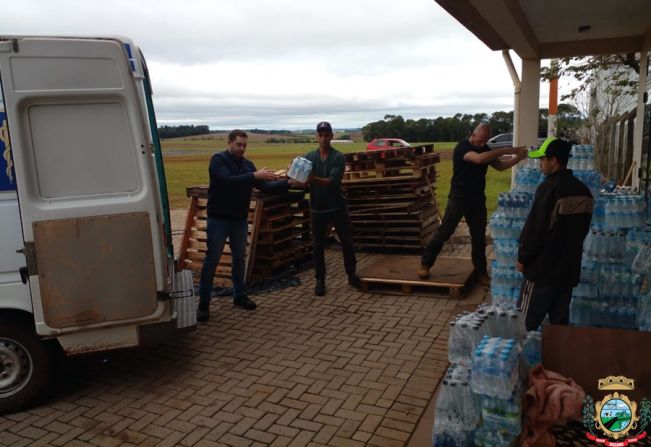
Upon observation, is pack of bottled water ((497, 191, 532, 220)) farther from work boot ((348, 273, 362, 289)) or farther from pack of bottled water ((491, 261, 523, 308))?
work boot ((348, 273, 362, 289))

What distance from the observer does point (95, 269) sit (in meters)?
4.17

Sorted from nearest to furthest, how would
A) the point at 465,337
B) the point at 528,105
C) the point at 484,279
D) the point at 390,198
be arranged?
the point at 465,337 → the point at 484,279 → the point at 390,198 → the point at 528,105

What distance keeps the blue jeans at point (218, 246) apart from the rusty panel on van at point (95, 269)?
183cm

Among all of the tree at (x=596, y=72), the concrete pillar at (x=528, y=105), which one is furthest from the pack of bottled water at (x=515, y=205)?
the tree at (x=596, y=72)

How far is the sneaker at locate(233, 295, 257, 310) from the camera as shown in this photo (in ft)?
21.7

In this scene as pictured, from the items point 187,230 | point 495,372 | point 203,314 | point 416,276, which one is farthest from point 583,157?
point 187,230

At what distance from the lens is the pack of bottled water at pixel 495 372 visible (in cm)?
295

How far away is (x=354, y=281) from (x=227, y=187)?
2.32 metres

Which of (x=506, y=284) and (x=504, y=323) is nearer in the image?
(x=504, y=323)

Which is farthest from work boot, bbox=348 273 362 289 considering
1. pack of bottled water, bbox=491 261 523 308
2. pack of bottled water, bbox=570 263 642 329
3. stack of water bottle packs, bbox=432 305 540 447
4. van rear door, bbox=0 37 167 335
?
stack of water bottle packs, bbox=432 305 540 447

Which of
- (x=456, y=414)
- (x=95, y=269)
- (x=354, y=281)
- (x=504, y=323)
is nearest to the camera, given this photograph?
(x=456, y=414)

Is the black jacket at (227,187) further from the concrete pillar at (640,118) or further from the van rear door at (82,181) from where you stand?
the concrete pillar at (640,118)

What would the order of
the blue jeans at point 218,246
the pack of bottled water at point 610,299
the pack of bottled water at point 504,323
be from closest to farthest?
the pack of bottled water at point 504,323 < the pack of bottled water at point 610,299 < the blue jeans at point 218,246

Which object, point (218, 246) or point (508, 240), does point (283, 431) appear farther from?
point (508, 240)
